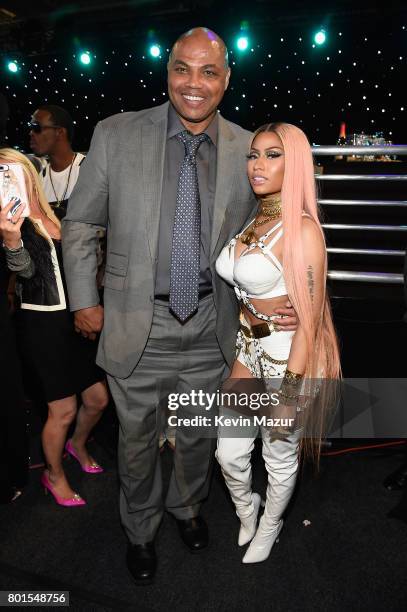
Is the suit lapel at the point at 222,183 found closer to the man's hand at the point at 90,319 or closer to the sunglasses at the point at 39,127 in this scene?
the man's hand at the point at 90,319

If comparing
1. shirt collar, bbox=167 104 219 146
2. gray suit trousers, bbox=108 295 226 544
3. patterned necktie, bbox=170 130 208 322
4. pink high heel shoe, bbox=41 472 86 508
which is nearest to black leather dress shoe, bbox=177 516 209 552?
gray suit trousers, bbox=108 295 226 544

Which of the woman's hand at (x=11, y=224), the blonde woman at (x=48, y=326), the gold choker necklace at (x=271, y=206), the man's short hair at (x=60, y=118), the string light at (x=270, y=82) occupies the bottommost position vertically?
the blonde woman at (x=48, y=326)

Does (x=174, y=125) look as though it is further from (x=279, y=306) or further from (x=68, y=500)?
(x=68, y=500)

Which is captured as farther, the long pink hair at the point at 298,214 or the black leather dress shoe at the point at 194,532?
the black leather dress shoe at the point at 194,532

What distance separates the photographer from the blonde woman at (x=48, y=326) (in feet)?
7.57

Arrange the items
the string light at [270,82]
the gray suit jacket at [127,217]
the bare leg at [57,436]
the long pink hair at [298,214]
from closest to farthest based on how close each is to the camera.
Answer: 1. the long pink hair at [298,214]
2. the gray suit jacket at [127,217]
3. the bare leg at [57,436]
4. the string light at [270,82]

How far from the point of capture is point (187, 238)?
1969mm

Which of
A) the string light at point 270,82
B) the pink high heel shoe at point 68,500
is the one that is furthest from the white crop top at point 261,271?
the string light at point 270,82

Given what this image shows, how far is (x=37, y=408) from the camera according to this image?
3.50 meters

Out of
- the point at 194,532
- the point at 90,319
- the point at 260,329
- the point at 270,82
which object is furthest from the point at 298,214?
the point at 270,82

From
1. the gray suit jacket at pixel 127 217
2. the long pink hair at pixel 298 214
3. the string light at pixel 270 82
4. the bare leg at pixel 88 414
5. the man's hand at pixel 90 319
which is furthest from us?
the string light at pixel 270 82

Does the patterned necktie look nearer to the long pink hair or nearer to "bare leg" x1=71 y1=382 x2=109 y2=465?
the long pink hair

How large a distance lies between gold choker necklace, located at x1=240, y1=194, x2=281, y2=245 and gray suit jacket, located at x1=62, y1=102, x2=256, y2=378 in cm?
10

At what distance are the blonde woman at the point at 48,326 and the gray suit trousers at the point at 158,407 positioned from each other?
433 mm
